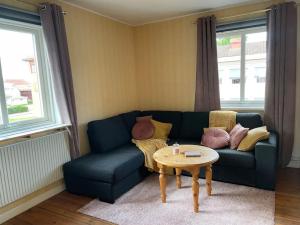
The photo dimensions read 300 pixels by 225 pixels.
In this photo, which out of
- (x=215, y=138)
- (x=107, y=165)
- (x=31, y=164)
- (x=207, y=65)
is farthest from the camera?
(x=207, y=65)

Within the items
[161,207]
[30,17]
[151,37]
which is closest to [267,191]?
[161,207]

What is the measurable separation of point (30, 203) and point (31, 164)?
48cm

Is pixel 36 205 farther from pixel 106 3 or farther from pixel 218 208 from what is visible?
pixel 106 3

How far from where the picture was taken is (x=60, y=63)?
112 inches

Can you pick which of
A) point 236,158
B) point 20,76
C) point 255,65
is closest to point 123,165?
point 236,158

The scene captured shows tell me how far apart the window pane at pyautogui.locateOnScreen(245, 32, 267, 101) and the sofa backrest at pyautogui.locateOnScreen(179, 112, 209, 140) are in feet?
2.65

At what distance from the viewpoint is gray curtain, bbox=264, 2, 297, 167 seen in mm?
3109

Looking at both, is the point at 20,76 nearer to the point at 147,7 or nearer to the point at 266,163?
Answer: the point at 147,7

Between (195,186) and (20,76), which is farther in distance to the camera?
(20,76)

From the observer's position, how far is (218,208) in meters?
2.41

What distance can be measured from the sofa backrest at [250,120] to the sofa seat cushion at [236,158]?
1.94 feet

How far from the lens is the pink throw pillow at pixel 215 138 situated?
122 inches

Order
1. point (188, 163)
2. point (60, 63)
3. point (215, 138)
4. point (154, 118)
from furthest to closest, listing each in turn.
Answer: point (154, 118) < point (215, 138) < point (60, 63) < point (188, 163)

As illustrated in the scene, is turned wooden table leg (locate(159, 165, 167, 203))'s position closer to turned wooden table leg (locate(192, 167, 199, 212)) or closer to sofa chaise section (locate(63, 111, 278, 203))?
turned wooden table leg (locate(192, 167, 199, 212))
